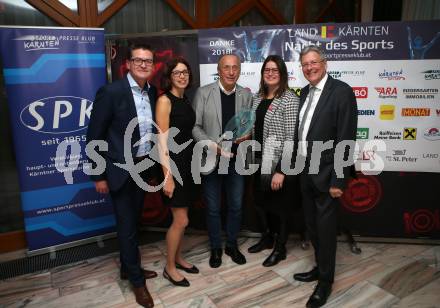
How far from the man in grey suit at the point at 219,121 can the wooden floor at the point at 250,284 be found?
1.03 ft

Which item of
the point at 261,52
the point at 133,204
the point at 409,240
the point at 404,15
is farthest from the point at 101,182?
the point at 404,15

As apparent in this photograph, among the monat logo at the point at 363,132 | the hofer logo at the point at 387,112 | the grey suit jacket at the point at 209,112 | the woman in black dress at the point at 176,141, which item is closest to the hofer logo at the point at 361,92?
the hofer logo at the point at 387,112

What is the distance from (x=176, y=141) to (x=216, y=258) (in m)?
1.03

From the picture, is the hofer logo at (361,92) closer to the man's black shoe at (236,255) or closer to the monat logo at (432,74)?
the monat logo at (432,74)

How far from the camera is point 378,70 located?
285cm

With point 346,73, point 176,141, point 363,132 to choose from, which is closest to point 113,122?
point 176,141

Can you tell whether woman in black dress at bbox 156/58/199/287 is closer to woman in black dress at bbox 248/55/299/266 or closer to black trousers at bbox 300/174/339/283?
woman in black dress at bbox 248/55/299/266

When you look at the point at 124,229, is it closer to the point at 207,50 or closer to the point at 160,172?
the point at 160,172

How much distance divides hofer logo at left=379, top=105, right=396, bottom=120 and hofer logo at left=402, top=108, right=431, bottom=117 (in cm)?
9

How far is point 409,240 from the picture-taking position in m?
3.07

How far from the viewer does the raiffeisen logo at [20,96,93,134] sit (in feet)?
9.07

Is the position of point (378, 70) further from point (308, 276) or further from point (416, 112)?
point (308, 276)

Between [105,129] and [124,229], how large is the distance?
2.06 feet

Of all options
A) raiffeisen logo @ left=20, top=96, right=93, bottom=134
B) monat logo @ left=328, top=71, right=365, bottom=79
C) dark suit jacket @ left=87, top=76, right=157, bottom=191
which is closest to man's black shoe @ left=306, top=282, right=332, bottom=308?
dark suit jacket @ left=87, top=76, right=157, bottom=191
